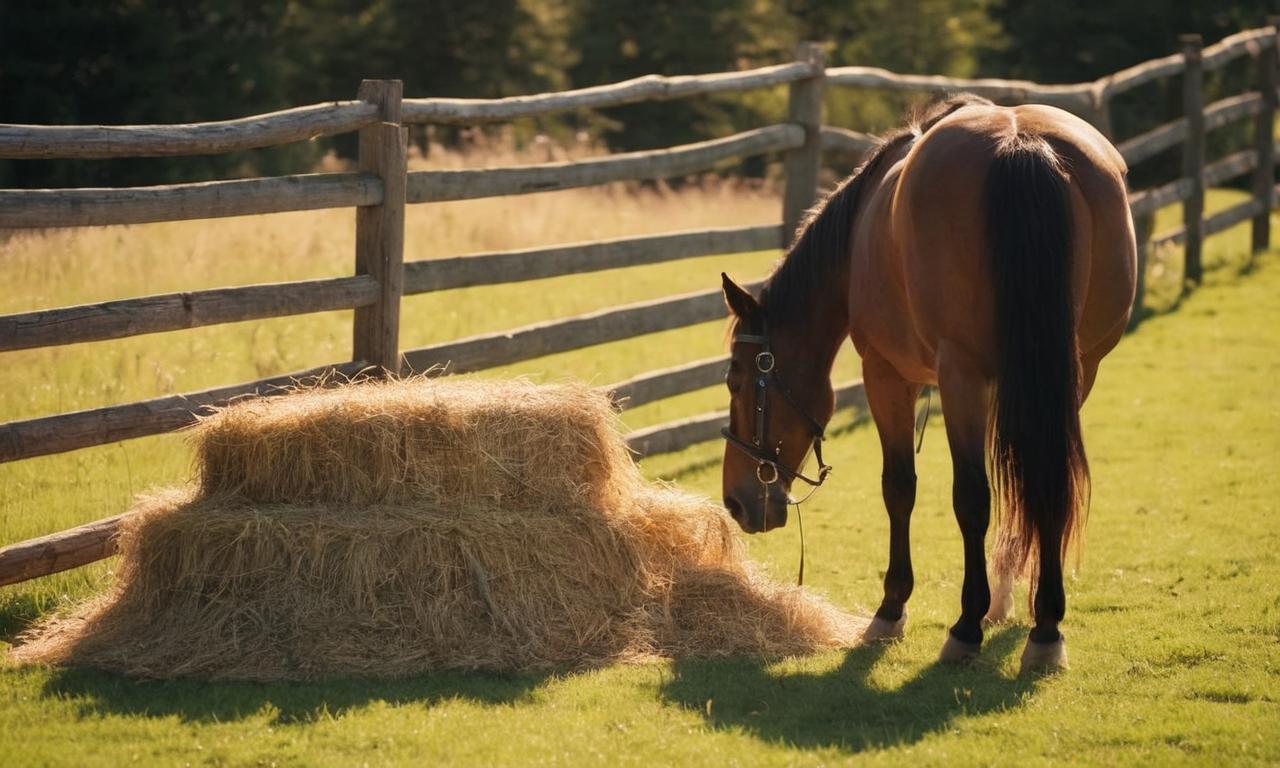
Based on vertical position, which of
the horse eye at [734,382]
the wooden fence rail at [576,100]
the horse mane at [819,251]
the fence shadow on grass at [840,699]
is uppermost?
the wooden fence rail at [576,100]

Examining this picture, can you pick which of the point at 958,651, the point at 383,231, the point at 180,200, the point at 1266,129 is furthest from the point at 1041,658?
the point at 1266,129

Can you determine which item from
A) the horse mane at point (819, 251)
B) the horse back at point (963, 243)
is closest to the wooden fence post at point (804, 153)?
the horse mane at point (819, 251)

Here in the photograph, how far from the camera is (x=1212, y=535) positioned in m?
6.38

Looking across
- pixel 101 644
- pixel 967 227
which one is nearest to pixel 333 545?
pixel 101 644

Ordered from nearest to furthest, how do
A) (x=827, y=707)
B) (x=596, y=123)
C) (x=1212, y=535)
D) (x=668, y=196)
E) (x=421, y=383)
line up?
1. (x=827, y=707)
2. (x=421, y=383)
3. (x=1212, y=535)
4. (x=668, y=196)
5. (x=596, y=123)

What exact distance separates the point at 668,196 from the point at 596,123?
17.7 feet

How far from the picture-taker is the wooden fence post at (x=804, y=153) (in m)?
8.99

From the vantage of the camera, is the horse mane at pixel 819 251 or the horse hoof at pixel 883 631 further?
the horse mane at pixel 819 251

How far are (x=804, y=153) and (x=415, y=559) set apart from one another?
525 centimetres

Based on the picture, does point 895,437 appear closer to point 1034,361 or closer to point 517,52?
point 1034,361

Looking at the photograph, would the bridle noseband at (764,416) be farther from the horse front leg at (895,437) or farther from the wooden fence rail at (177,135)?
the wooden fence rail at (177,135)

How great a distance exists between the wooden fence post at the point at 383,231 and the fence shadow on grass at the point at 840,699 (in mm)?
2181

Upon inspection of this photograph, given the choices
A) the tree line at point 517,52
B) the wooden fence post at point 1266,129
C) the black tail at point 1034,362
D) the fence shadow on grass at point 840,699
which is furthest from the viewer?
the tree line at point 517,52

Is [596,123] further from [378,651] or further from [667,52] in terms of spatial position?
[378,651]
